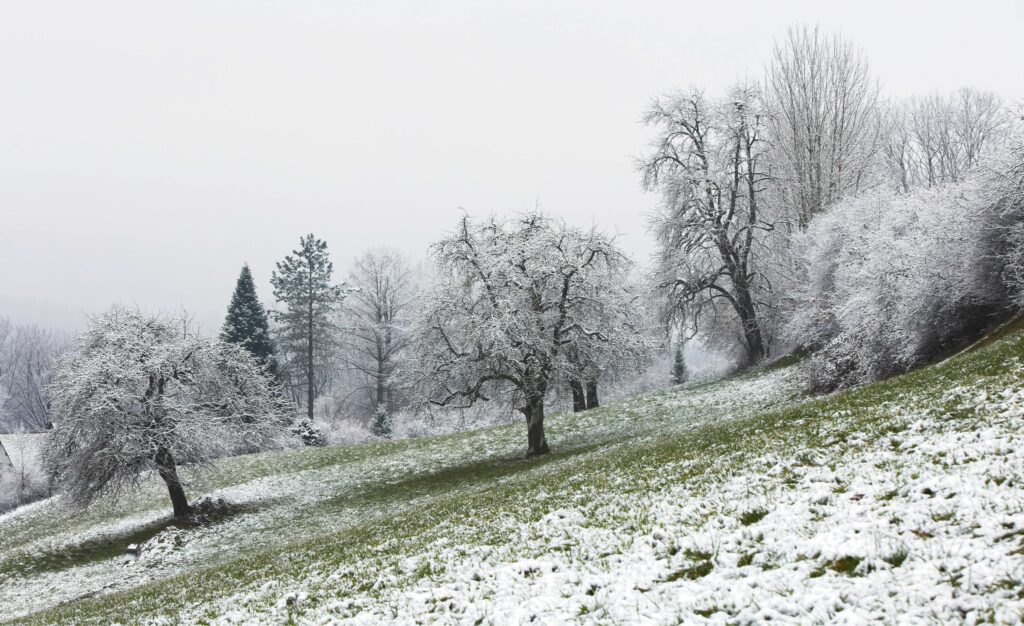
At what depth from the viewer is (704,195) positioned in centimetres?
4022

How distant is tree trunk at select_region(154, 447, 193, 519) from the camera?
24.0 meters

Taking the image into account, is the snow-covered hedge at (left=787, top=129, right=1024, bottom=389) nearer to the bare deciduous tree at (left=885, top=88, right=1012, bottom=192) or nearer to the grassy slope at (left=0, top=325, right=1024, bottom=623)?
the grassy slope at (left=0, top=325, right=1024, bottom=623)

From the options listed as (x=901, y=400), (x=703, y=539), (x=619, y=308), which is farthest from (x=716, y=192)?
(x=703, y=539)

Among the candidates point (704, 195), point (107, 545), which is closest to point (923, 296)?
point (704, 195)

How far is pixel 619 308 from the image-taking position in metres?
26.1

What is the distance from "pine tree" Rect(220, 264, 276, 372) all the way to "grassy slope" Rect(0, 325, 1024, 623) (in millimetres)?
36619

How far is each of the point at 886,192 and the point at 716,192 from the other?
9532mm

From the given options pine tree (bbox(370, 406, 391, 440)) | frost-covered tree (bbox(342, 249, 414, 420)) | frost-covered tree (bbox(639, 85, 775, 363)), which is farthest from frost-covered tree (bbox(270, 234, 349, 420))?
frost-covered tree (bbox(639, 85, 775, 363))

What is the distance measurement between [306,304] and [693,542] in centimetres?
6264

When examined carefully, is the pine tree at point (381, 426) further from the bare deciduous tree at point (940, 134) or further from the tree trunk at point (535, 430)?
the bare deciduous tree at point (940, 134)

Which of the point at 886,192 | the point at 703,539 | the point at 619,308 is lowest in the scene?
the point at 703,539

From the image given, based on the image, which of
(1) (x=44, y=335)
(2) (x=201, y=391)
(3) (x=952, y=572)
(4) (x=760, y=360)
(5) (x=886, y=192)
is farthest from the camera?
(1) (x=44, y=335)

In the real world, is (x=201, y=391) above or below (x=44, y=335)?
below

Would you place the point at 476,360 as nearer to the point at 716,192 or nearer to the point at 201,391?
the point at 201,391
